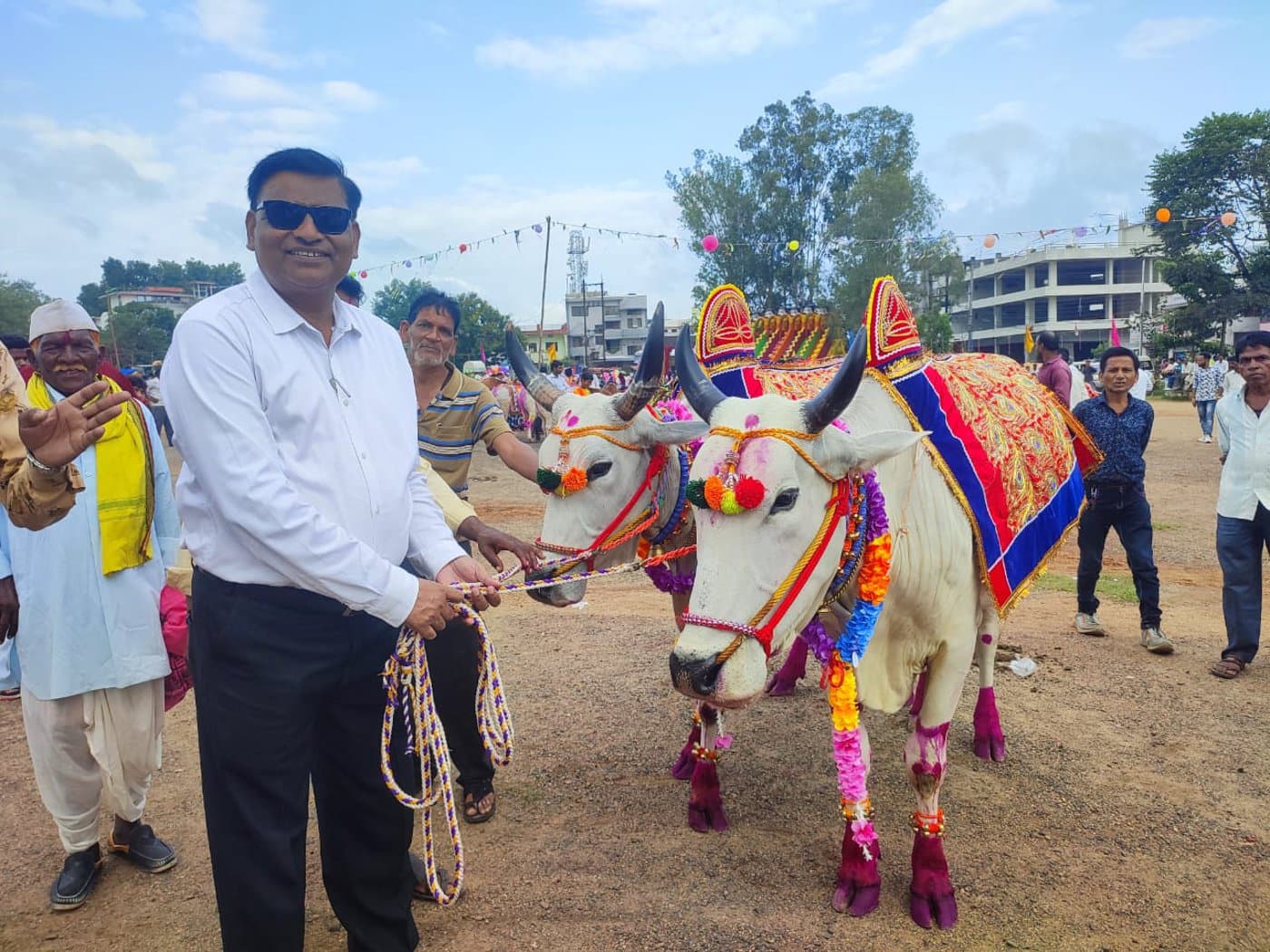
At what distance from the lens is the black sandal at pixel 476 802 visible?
11.4ft

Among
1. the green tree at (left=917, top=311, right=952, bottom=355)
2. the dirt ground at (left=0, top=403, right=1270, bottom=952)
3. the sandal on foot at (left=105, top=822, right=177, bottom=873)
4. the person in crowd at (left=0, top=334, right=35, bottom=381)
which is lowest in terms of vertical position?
the dirt ground at (left=0, top=403, right=1270, bottom=952)

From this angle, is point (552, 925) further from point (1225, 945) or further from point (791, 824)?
point (1225, 945)

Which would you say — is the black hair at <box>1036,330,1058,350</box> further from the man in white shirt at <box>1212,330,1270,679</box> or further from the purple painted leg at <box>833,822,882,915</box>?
the purple painted leg at <box>833,822,882,915</box>

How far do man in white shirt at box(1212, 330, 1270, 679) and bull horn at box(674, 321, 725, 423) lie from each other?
149 inches

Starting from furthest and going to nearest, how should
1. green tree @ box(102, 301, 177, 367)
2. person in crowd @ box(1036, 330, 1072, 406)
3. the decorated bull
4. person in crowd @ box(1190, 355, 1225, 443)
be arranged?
green tree @ box(102, 301, 177, 367)
person in crowd @ box(1190, 355, 1225, 443)
person in crowd @ box(1036, 330, 1072, 406)
the decorated bull

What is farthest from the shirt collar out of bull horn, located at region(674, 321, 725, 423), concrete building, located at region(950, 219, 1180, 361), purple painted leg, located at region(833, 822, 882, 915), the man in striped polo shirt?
concrete building, located at region(950, 219, 1180, 361)

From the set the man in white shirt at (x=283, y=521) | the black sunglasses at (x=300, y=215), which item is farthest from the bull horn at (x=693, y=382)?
the black sunglasses at (x=300, y=215)

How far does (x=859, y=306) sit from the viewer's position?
28.2m

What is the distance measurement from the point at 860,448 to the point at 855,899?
1.58 m

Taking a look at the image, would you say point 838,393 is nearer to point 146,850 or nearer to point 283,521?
point 283,521

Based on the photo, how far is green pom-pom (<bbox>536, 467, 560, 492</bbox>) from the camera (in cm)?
335

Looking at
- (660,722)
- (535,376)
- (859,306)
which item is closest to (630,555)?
(535,376)

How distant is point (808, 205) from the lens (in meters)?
31.1

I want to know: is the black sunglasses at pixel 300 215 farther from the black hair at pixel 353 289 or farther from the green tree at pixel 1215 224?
the green tree at pixel 1215 224
